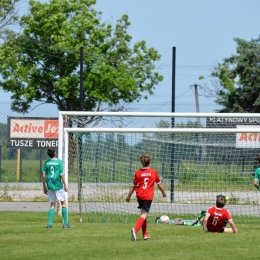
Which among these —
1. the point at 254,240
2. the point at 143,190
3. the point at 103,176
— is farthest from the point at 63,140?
the point at 254,240

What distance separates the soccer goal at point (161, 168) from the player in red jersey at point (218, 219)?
378 centimetres

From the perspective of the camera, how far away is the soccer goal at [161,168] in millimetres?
19656

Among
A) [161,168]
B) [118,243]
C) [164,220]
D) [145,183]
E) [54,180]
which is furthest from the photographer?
[161,168]

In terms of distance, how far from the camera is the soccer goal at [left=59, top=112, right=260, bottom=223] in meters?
19.7

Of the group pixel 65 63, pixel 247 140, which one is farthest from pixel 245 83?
pixel 247 140

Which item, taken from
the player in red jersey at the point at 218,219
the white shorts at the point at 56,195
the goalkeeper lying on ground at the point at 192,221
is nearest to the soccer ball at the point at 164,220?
the goalkeeper lying on ground at the point at 192,221

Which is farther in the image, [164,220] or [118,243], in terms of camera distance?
[164,220]

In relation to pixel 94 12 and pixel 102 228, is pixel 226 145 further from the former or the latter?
pixel 94 12

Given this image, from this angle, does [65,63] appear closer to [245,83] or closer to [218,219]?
[245,83]

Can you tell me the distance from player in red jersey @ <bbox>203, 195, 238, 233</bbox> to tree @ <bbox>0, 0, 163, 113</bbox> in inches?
1024

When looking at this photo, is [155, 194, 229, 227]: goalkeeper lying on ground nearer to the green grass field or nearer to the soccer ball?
the soccer ball

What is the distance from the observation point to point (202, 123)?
25312mm

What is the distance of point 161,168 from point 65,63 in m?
24.5

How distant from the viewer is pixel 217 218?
50.7 feet
